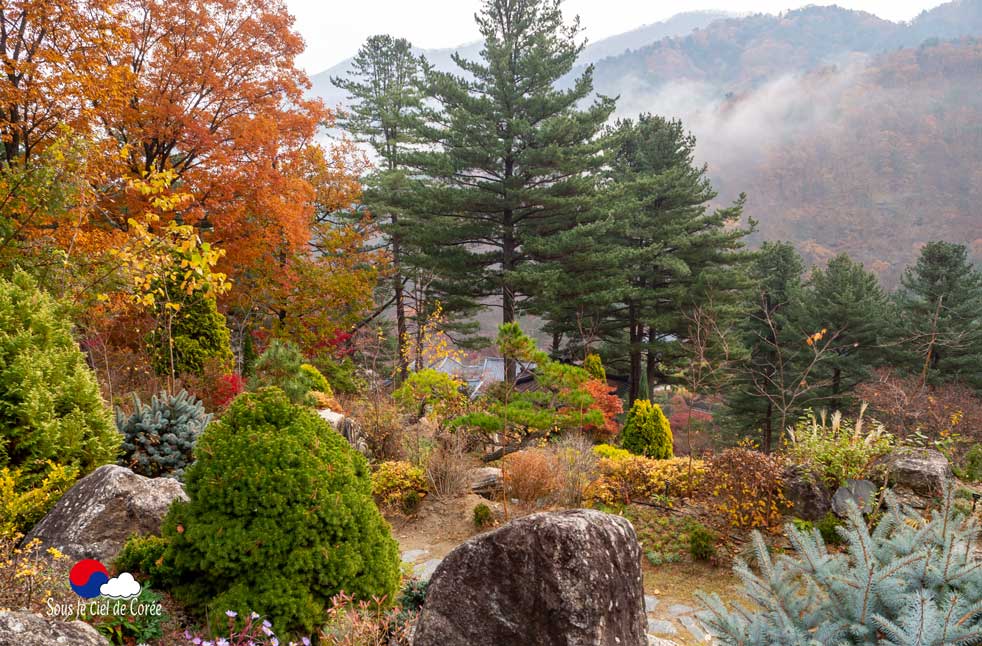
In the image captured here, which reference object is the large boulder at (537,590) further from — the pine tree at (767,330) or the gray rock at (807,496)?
the pine tree at (767,330)

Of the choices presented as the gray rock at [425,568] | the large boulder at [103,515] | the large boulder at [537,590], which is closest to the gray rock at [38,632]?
the large boulder at [537,590]

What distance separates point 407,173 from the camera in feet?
54.0

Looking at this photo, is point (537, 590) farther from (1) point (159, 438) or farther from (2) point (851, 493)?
(2) point (851, 493)

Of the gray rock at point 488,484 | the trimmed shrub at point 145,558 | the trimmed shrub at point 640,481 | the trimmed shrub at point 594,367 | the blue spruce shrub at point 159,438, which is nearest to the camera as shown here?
the trimmed shrub at point 145,558

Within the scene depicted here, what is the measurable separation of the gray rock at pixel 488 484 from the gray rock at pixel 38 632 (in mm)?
5069

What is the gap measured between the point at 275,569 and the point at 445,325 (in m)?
15.3

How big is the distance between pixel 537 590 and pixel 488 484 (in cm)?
446

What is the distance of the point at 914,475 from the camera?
5.72 metres

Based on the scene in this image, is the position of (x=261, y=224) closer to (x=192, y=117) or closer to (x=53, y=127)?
(x=192, y=117)

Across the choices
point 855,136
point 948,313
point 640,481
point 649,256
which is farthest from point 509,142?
point 855,136

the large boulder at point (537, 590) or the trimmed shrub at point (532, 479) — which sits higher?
the large boulder at point (537, 590)

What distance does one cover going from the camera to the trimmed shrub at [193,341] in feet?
26.4

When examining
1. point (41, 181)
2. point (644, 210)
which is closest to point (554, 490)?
point (41, 181)

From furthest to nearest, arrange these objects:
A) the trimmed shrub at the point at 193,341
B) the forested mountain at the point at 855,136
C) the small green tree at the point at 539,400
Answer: the forested mountain at the point at 855,136 → the trimmed shrub at the point at 193,341 → the small green tree at the point at 539,400
